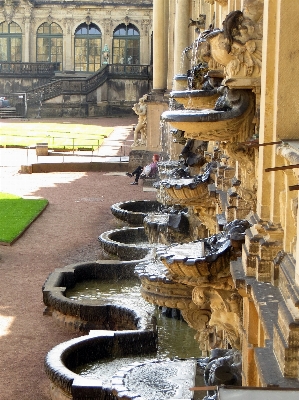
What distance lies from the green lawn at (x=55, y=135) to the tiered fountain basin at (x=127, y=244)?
21.3 meters

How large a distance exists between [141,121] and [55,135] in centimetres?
1594

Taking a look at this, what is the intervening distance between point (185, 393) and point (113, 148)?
3850 cm

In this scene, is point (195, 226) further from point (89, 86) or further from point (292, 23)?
point (89, 86)

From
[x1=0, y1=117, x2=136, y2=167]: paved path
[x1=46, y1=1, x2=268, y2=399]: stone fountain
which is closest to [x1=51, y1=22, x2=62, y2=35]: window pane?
[x1=0, y1=117, x2=136, y2=167]: paved path

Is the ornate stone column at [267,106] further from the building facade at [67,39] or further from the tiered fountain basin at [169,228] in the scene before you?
the building facade at [67,39]

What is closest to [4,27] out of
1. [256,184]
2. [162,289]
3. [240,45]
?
[162,289]

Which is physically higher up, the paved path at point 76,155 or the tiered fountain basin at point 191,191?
the tiered fountain basin at point 191,191

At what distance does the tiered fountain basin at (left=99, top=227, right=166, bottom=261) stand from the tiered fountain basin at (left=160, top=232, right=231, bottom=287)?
1153cm

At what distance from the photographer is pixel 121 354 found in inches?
588

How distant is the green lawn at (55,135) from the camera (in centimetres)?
4922

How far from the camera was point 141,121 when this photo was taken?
1531 inches

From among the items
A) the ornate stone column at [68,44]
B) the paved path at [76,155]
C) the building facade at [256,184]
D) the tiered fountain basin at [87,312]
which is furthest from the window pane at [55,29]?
the building facade at [256,184]

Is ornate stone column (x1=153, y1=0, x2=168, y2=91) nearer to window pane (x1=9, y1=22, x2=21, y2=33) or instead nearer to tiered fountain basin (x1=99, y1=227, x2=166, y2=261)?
tiered fountain basin (x1=99, y1=227, x2=166, y2=261)

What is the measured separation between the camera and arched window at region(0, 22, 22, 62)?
77.9m
